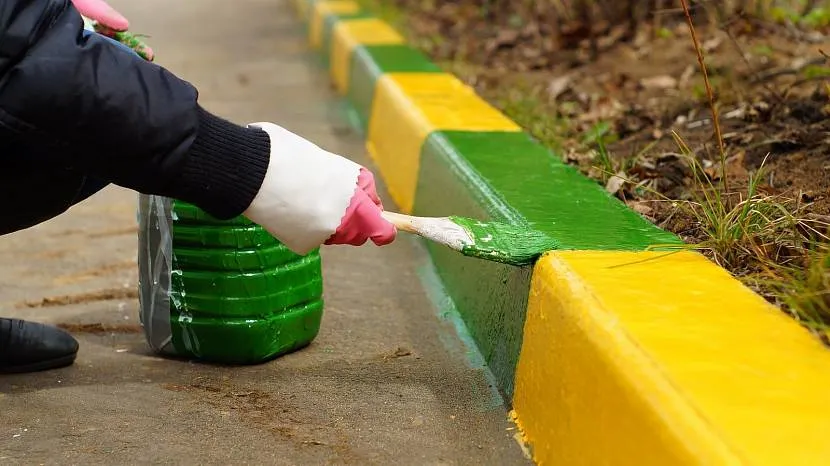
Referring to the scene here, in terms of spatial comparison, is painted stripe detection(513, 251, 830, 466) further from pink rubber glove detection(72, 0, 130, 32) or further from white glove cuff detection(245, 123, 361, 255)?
pink rubber glove detection(72, 0, 130, 32)

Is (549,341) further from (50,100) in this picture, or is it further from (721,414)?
(50,100)

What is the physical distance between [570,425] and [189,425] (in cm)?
73

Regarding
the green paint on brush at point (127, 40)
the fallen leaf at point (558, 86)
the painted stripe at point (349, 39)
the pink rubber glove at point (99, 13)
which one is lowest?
the painted stripe at point (349, 39)

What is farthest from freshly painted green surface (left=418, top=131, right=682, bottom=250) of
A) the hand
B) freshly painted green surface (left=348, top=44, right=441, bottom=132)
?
freshly painted green surface (left=348, top=44, right=441, bottom=132)

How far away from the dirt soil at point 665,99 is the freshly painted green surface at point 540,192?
8cm

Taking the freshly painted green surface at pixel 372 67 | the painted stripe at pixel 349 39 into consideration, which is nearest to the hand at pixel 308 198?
the freshly painted green surface at pixel 372 67

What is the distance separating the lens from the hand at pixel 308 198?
1.89 meters

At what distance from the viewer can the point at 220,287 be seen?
232cm

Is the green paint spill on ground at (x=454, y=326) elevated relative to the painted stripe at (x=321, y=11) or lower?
elevated

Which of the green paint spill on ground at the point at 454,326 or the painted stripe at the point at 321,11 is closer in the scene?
the green paint spill on ground at the point at 454,326

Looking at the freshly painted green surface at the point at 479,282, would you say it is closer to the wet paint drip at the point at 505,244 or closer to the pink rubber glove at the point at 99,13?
the wet paint drip at the point at 505,244

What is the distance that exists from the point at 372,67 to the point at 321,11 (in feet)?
7.77

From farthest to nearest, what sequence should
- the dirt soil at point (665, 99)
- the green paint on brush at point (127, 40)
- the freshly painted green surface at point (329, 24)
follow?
the freshly painted green surface at point (329, 24), the dirt soil at point (665, 99), the green paint on brush at point (127, 40)

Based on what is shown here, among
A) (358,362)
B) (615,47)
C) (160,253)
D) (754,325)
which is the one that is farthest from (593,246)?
(615,47)
